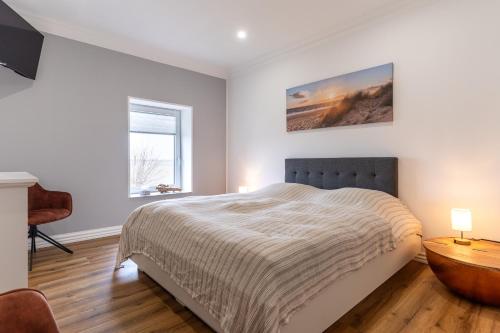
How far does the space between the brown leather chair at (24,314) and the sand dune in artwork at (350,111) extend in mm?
3163

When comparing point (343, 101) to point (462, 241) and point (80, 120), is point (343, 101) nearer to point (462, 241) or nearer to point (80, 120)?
point (462, 241)

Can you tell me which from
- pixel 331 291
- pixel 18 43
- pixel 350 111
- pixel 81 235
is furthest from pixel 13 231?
pixel 350 111

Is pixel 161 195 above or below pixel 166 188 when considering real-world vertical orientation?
below

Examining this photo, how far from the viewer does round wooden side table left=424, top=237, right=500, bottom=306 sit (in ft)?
5.98

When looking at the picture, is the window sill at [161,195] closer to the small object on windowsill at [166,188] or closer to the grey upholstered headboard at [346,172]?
the small object on windowsill at [166,188]

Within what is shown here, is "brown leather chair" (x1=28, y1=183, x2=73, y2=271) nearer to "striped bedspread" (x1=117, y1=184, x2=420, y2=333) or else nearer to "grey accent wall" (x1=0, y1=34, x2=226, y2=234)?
"grey accent wall" (x1=0, y1=34, x2=226, y2=234)

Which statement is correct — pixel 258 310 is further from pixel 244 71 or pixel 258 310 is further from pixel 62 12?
pixel 244 71

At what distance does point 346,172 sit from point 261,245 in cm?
203

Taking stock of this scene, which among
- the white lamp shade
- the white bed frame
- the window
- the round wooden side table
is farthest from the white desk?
the white lamp shade

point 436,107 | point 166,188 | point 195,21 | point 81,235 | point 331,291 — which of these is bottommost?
point 81,235

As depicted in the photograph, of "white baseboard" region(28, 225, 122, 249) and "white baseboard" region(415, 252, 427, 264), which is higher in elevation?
"white baseboard" region(28, 225, 122, 249)

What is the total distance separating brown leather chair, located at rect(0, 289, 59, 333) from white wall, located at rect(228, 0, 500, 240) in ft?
10.1

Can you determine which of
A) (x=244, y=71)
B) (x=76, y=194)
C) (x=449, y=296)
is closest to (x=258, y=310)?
(x=449, y=296)

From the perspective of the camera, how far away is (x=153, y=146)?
4.38m
